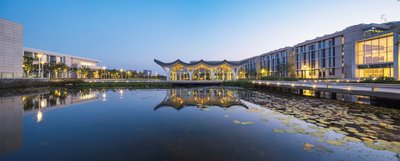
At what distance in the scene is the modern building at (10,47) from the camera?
1459 inches

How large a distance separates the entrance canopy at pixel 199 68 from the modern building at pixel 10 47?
3066 cm

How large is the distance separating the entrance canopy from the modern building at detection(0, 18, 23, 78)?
101ft

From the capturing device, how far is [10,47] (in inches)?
1531

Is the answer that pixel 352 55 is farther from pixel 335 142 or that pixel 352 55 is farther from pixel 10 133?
pixel 10 133

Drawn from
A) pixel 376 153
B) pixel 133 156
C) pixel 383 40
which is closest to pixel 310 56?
pixel 383 40

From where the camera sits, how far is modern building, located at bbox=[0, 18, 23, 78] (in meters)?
37.1

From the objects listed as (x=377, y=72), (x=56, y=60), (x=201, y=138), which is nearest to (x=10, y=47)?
(x=56, y=60)

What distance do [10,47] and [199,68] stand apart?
43087mm

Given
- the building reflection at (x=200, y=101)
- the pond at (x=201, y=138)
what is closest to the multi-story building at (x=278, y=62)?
the building reflection at (x=200, y=101)

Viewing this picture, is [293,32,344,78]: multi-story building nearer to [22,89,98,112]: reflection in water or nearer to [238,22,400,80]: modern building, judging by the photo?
[238,22,400,80]: modern building

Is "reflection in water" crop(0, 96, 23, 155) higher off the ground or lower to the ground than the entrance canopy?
lower

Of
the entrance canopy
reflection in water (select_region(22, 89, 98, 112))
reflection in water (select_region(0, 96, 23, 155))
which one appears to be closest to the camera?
reflection in water (select_region(0, 96, 23, 155))

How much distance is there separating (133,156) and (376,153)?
21.5 feet

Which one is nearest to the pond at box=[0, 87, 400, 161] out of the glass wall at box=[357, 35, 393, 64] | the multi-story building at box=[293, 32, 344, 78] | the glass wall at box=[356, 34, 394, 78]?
the glass wall at box=[356, 34, 394, 78]
